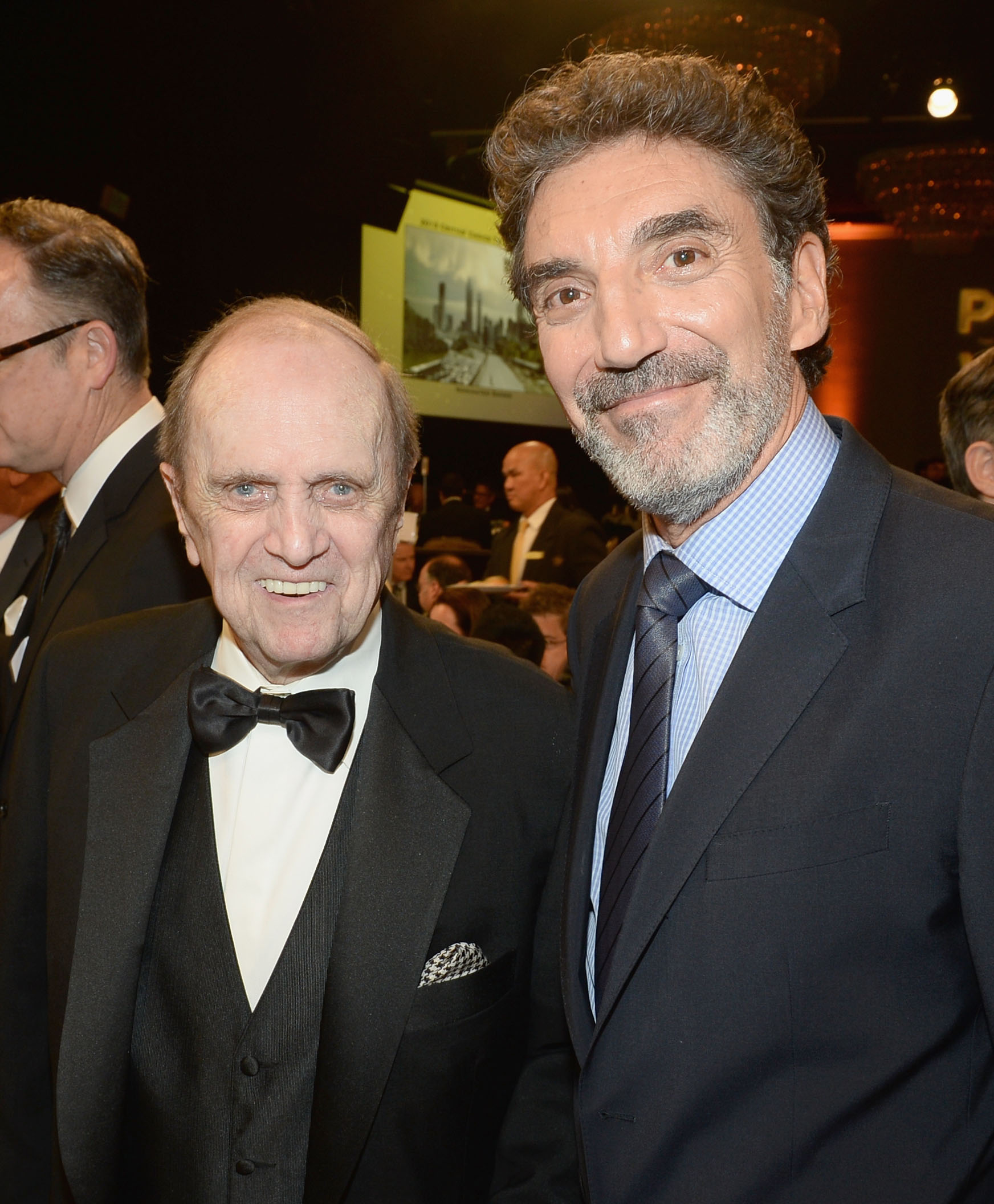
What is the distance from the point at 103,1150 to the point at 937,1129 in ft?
3.63

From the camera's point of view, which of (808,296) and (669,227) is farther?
(808,296)

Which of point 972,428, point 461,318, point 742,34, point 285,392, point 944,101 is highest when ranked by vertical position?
point 742,34

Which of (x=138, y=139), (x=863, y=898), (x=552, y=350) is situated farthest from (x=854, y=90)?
(x=863, y=898)

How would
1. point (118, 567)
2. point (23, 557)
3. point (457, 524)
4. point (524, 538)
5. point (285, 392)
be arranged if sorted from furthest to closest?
point (457, 524) → point (524, 538) → point (23, 557) → point (118, 567) → point (285, 392)

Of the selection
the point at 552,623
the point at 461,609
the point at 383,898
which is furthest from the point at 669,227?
the point at 461,609

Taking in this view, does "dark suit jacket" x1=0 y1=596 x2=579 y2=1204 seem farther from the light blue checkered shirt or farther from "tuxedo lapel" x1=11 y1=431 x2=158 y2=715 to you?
"tuxedo lapel" x1=11 y1=431 x2=158 y2=715

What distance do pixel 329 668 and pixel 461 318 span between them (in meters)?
8.32

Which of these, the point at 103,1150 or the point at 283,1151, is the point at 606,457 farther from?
the point at 103,1150

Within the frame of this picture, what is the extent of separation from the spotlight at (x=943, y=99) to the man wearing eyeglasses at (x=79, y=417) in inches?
260

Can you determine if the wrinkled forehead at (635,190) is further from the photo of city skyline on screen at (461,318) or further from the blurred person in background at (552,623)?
the photo of city skyline on screen at (461,318)

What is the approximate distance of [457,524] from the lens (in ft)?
30.1

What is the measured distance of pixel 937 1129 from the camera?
1221 mm

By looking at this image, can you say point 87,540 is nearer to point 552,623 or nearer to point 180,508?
point 180,508

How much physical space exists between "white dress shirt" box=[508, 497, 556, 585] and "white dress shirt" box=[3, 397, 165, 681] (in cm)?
490
